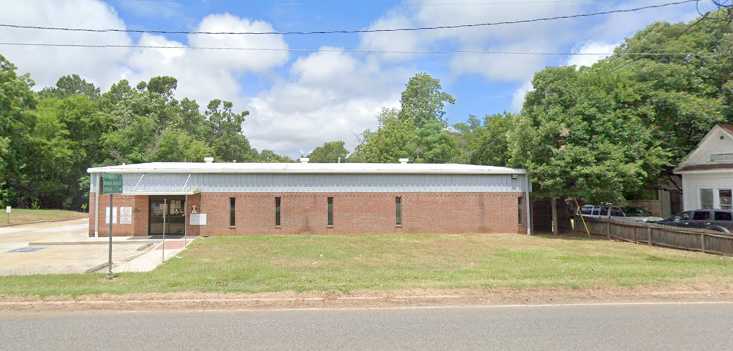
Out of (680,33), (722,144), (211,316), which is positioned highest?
(680,33)

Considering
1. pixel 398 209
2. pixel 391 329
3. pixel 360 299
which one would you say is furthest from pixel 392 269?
pixel 398 209

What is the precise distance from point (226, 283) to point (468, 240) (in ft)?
44.9

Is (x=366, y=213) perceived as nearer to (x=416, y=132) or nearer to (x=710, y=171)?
(x=710, y=171)

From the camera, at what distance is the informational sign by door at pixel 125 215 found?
75.7 ft

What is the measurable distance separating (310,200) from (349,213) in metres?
2.17

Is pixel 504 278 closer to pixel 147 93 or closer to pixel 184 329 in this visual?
pixel 184 329

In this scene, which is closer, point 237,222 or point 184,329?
point 184,329

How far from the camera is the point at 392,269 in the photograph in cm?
1221

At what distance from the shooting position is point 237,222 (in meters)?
23.8

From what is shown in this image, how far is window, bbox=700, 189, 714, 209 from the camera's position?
26.3 m

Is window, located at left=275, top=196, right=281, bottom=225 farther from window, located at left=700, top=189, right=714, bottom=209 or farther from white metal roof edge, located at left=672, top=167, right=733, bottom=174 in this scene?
window, located at left=700, top=189, right=714, bottom=209

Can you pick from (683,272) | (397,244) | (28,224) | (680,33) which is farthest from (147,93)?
(683,272)

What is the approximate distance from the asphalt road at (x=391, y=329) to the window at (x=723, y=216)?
50.2 feet

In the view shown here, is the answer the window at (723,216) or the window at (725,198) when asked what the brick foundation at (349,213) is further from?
the window at (725,198)
